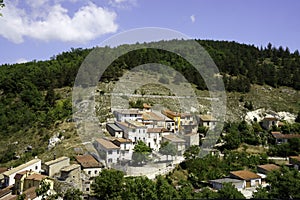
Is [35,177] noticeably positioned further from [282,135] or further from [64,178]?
[282,135]

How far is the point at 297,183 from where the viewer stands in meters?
11.1

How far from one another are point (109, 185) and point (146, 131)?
6897mm

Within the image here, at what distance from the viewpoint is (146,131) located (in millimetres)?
19422

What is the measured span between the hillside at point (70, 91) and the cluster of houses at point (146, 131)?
1.84 m

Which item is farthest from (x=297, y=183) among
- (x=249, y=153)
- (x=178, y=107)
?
(x=178, y=107)

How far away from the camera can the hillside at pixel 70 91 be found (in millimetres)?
21859

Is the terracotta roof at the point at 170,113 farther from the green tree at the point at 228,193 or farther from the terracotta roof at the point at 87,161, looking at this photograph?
the green tree at the point at 228,193

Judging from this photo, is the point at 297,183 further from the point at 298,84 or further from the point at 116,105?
the point at 298,84

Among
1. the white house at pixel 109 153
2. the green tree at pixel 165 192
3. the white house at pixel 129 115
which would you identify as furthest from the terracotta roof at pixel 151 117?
the green tree at pixel 165 192

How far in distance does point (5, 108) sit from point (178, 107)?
14.0 meters

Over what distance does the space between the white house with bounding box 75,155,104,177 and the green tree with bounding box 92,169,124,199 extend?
99.0 inches

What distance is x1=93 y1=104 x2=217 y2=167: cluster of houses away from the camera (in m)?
17.2

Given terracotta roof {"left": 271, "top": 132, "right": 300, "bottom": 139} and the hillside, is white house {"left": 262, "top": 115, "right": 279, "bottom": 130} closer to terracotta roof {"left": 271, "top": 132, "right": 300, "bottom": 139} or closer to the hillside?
the hillside

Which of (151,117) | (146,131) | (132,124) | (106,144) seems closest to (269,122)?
(151,117)
